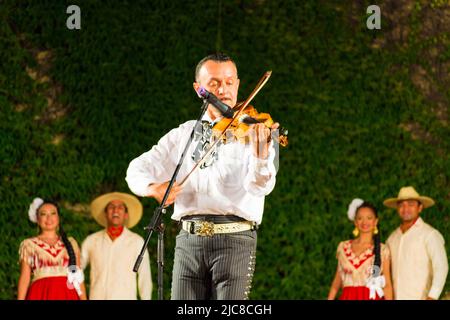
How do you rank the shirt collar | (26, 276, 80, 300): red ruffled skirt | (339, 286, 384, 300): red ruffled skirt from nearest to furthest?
1. the shirt collar
2. (26, 276, 80, 300): red ruffled skirt
3. (339, 286, 384, 300): red ruffled skirt

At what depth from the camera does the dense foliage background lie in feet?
20.1

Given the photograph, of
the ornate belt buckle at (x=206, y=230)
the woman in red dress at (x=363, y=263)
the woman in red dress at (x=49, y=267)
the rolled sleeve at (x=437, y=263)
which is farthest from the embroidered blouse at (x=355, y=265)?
the ornate belt buckle at (x=206, y=230)

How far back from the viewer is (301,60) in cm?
633

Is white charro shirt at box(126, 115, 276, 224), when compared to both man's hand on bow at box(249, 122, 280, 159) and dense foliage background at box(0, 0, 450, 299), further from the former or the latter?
dense foliage background at box(0, 0, 450, 299)

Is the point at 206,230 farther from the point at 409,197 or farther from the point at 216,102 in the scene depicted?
the point at 409,197

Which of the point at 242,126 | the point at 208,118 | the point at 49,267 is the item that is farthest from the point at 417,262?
the point at 242,126

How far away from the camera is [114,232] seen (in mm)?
5840

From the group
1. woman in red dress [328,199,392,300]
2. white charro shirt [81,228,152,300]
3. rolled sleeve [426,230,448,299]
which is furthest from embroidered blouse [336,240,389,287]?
white charro shirt [81,228,152,300]

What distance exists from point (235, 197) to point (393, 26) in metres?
3.39

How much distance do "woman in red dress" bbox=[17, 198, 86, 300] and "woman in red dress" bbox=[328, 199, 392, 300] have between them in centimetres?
143

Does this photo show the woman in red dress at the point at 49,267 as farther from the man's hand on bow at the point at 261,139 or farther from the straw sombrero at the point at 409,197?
the man's hand on bow at the point at 261,139

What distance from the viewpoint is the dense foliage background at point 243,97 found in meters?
6.13

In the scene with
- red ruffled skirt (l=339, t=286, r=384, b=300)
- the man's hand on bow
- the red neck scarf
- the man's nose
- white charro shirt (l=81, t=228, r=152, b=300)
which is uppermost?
the man's nose
